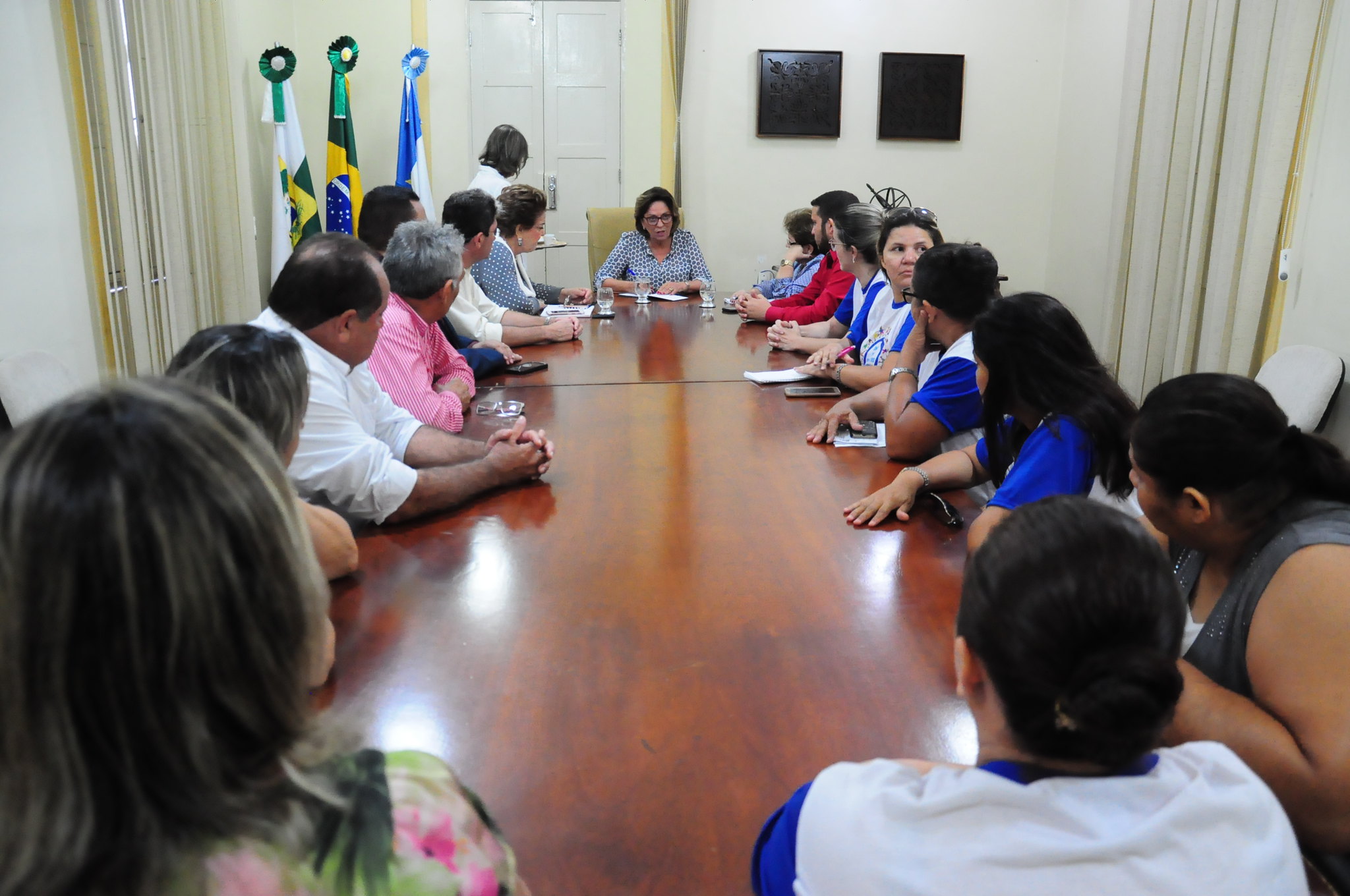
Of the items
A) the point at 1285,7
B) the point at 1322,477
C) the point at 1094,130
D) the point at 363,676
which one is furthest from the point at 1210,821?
the point at 1094,130

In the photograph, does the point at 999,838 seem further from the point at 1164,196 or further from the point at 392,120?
the point at 392,120

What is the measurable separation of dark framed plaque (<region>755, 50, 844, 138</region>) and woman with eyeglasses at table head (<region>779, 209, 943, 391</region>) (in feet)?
10.0

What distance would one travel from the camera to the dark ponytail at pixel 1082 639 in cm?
82

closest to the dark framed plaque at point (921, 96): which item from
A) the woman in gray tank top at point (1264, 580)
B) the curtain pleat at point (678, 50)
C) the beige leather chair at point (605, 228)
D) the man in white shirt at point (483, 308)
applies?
the curtain pleat at point (678, 50)

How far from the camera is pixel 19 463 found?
0.59 m

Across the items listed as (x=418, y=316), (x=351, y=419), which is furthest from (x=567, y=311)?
(x=351, y=419)

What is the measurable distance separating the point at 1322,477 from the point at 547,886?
41.2 inches

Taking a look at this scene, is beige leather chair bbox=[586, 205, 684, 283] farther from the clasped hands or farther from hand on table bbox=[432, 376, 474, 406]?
the clasped hands

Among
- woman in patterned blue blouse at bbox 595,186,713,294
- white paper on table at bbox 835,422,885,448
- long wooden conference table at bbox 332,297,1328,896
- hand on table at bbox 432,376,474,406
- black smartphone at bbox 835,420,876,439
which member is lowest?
long wooden conference table at bbox 332,297,1328,896

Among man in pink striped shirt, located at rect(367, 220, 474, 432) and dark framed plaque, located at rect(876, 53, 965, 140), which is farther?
dark framed plaque, located at rect(876, 53, 965, 140)

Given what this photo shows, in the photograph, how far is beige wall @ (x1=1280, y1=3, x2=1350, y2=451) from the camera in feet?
10.9

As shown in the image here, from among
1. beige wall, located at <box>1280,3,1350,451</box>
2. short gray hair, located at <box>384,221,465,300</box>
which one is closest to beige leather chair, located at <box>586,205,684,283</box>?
short gray hair, located at <box>384,221,465,300</box>

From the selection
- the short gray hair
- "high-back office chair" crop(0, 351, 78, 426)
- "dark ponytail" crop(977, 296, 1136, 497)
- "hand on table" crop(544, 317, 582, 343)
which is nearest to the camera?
"dark ponytail" crop(977, 296, 1136, 497)

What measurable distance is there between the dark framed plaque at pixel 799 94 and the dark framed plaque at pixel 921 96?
1.05ft
